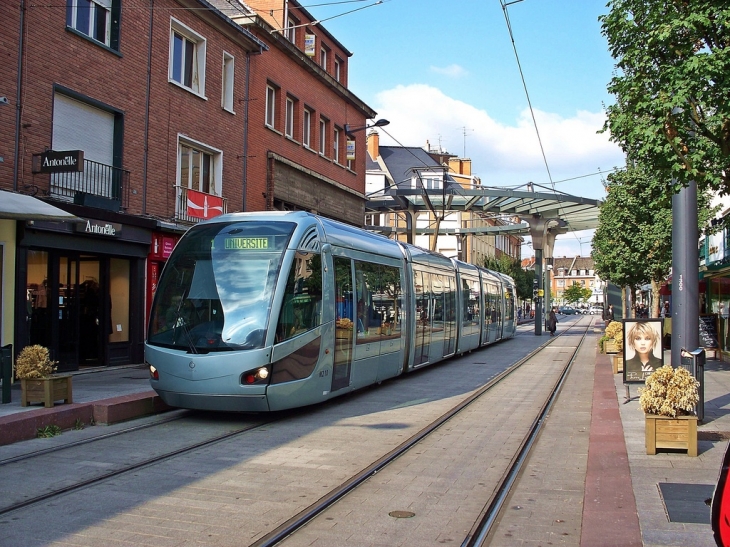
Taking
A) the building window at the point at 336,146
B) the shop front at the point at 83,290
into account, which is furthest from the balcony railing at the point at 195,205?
the building window at the point at 336,146

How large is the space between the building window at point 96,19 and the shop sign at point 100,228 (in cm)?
387

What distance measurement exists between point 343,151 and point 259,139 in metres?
7.24

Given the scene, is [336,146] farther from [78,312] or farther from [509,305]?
[78,312]

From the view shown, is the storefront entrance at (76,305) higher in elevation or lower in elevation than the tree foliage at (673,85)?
lower

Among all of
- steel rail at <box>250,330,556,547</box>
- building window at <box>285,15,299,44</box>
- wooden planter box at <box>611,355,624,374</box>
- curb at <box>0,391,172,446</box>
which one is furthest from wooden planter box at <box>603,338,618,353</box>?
building window at <box>285,15,299,44</box>

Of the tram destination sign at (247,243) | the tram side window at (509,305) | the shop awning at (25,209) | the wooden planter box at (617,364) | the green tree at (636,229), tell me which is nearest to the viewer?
the tram destination sign at (247,243)

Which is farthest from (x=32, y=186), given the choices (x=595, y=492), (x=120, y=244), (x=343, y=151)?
(x=343, y=151)

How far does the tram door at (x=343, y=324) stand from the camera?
36.7 feet

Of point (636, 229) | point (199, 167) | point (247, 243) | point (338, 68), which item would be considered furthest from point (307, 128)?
point (247, 243)

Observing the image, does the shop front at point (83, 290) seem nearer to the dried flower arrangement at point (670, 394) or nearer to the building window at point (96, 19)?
the building window at point (96, 19)

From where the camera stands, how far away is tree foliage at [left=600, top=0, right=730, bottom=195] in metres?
7.81

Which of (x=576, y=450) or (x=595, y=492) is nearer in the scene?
(x=595, y=492)

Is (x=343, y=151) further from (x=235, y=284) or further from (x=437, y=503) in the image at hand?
(x=437, y=503)

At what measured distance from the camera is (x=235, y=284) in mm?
9844
